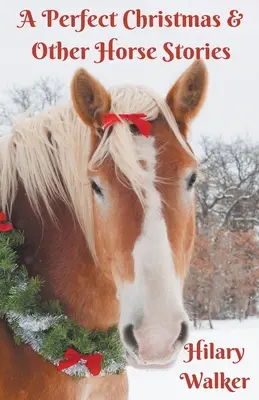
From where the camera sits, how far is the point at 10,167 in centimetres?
179

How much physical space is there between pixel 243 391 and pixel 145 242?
5.09m

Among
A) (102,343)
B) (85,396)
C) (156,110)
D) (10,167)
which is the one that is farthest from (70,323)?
(156,110)

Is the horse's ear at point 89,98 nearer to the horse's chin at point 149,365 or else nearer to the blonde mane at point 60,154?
the blonde mane at point 60,154

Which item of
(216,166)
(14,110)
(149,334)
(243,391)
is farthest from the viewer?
(216,166)

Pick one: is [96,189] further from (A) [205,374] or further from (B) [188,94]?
(A) [205,374]

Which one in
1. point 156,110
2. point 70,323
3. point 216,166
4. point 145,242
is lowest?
point 216,166

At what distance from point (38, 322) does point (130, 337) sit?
1.37 feet

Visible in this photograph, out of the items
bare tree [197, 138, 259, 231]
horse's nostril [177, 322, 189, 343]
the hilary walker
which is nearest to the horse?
horse's nostril [177, 322, 189, 343]

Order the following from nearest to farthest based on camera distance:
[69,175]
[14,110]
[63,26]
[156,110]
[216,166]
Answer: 1. [156,110]
2. [69,175]
3. [63,26]
4. [14,110]
5. [216,166]

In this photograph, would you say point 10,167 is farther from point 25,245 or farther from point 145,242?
point 145,242

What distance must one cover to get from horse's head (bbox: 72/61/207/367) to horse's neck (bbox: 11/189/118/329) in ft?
0.34

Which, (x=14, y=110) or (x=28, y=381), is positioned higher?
(x=14, y=110)

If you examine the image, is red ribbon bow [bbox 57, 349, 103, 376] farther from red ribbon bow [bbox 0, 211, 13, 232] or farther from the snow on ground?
the snow on ground

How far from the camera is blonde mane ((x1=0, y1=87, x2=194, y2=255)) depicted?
1630mm
